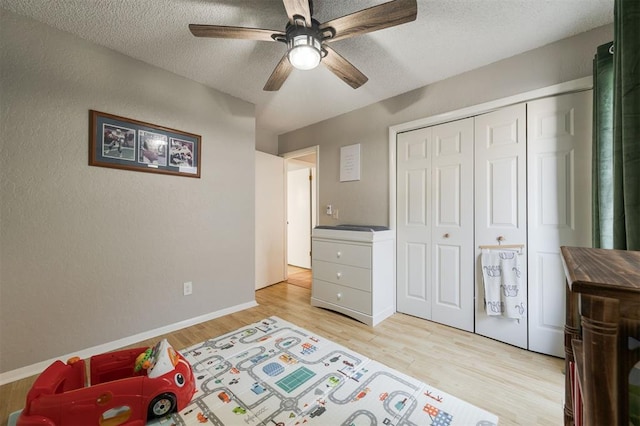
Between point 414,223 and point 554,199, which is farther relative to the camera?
point 414,223

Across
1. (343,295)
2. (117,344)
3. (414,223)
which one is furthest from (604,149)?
(117,344)

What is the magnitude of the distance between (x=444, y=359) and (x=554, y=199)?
1.48 metres

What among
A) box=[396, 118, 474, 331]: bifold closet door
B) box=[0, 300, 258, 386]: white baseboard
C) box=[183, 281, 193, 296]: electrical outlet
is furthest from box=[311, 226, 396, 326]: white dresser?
box=[183, 281, 193, 296]: electrical outlet

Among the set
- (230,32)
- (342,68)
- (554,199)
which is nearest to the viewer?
(230,32)

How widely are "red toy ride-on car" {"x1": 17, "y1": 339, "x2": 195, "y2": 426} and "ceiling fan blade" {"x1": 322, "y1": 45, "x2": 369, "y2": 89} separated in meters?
2.06

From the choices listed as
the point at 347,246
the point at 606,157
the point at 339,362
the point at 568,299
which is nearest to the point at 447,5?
the point at 606,157

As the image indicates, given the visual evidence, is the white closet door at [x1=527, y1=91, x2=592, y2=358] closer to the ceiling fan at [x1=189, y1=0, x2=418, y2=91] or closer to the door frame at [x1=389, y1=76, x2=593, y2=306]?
the door frame at [x1=389, y1=76, x2=593, y2=306]

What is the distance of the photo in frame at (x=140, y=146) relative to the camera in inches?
76.2

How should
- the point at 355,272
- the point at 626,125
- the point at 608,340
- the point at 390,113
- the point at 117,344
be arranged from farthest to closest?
the point at 390,113 → the point at 355,272 → the point at 117,344 → the point at 626,125 → the point at 608,340

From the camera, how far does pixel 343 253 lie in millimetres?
2621

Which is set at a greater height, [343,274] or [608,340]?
[608,340]

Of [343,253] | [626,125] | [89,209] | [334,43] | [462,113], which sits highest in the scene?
[334,43]

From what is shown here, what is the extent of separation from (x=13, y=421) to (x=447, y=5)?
3409mm

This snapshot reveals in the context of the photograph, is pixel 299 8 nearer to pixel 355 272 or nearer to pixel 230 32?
pixel 230 32
